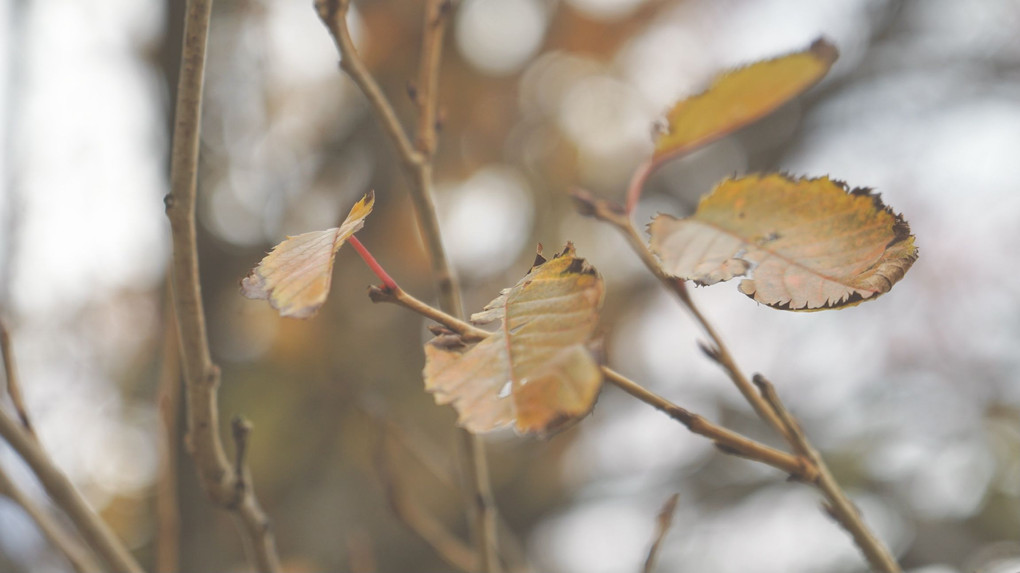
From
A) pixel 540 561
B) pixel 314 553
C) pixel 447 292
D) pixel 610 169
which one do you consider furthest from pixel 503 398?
pixel 610 169

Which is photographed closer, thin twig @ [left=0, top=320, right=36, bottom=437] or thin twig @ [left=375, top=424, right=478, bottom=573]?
thin twig @ [left=0, top=320, right=36, bottom=437]

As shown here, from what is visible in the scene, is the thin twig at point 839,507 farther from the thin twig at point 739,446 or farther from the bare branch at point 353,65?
the bare branch at point 353,65

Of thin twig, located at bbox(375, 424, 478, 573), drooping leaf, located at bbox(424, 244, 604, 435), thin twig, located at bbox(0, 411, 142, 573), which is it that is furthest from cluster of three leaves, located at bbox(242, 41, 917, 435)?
thin twig, located at bbox(375, 424, 478, 573)

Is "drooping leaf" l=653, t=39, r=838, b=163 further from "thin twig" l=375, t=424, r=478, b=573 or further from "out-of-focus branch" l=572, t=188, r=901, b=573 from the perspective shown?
"thin twig" l=375, t=424, r=478, b=573

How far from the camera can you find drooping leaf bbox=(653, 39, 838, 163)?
1.13 ft

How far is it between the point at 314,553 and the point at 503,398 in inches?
71.0

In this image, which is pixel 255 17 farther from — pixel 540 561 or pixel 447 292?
pixel 540 561

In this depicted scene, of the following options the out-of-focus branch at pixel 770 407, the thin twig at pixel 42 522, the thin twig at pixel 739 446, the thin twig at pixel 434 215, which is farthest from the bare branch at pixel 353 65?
the thin twig at pixel 42 522

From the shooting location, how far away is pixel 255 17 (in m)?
1.81

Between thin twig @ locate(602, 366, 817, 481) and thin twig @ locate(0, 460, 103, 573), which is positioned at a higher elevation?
thin twig @ locate(602, 366, 817, 481)

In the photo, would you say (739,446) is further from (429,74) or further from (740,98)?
(429,74)

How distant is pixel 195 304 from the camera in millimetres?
326

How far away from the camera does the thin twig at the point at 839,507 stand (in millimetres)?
303

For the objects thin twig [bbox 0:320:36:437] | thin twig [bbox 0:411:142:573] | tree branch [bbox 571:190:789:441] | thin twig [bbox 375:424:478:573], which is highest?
tree branch [bbox 571:190:789:441]
